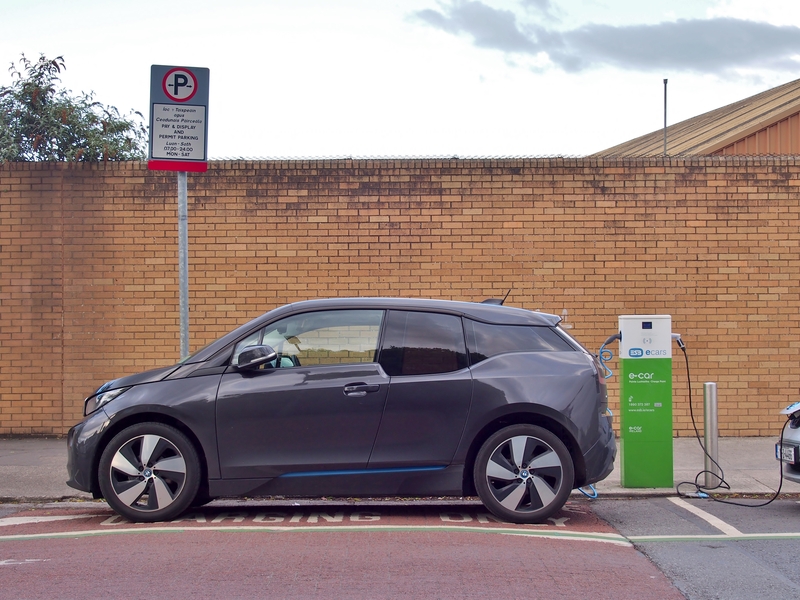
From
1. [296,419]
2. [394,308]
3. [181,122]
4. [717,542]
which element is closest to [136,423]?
[296,419]

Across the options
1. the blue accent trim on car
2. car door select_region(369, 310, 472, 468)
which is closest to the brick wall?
car door select_region(369, 310, 472, 468)

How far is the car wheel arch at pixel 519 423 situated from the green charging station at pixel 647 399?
1739 mm

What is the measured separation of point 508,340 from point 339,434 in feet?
4.86

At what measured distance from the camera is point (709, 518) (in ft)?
22.8

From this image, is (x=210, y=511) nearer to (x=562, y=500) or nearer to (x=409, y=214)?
(x=562, y=500)

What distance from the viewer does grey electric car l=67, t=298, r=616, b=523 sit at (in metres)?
6.38

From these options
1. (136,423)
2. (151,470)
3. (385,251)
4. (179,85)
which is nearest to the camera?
(151,470)

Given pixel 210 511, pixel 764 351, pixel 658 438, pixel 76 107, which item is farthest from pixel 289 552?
pixel 76 107

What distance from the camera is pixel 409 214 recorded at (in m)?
11.1

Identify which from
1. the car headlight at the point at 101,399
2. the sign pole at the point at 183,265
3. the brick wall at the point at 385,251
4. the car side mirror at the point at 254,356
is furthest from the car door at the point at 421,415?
the brick wall at the point at 385,251

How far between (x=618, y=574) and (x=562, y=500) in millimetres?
1352

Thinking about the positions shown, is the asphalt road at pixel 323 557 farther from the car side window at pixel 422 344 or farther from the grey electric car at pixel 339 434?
the car side window at pixel 422 344

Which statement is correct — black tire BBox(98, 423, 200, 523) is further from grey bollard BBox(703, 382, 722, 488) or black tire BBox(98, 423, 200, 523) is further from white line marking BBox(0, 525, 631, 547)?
grey bollard BBox(703, 382, 722, 488)

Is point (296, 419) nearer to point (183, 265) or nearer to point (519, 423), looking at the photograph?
point (519, 423)
